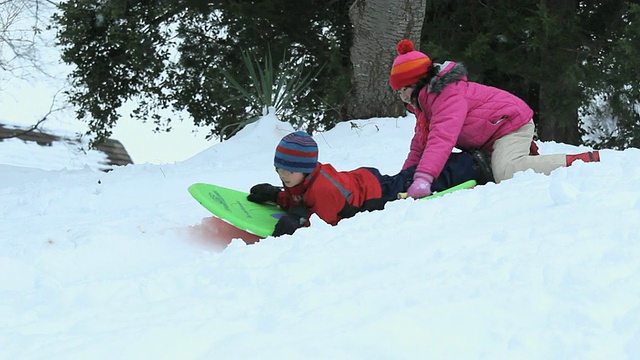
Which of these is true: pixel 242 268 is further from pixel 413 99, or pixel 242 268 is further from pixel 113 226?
pixel 413 99

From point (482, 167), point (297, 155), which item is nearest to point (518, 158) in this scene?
point (482, 167)

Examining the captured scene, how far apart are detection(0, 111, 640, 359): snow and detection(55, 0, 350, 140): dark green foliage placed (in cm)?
579

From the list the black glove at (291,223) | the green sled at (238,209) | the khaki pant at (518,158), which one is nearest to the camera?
the black glove at (291,223)

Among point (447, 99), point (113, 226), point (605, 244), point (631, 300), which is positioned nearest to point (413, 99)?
point (447, 99)

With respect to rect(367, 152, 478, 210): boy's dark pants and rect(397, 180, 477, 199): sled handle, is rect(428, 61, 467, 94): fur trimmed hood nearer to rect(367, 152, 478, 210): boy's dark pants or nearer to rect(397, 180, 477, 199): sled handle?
rect(367, 152, 478, 210): boy's dark pants

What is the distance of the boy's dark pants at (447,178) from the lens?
4004 mm

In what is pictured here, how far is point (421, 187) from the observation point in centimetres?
375

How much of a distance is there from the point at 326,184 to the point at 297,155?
20cm

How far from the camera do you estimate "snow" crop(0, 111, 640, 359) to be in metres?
1.89

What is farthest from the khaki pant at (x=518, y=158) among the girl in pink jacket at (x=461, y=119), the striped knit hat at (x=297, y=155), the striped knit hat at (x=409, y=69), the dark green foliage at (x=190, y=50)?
the dark green foliage at (x=190, y=50)

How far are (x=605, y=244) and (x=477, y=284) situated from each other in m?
0.45

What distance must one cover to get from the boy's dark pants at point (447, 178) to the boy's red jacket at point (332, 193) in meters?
0.06

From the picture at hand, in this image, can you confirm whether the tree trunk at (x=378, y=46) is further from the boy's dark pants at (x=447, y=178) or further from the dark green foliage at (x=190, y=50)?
the boy's dark pants at (x=447, y=178)

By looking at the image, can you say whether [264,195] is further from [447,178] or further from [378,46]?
[378,46]
